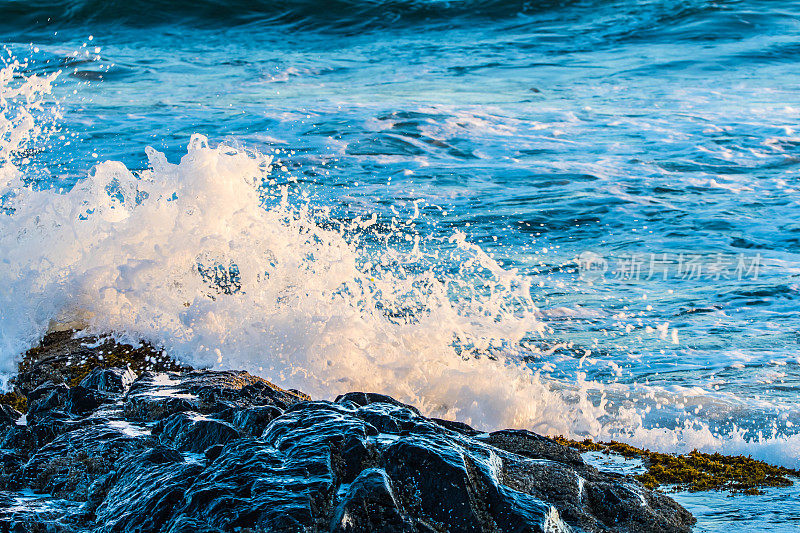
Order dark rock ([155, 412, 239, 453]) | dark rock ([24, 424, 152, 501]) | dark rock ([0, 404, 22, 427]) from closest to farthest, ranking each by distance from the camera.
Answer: dark rock ([24, 424, 152, 501]), dark rock ([155, 412, 239, 453]), dark rock ([0, 404, 22, 427])

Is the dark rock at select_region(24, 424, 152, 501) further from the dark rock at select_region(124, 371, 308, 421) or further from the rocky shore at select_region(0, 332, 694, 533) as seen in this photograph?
the dark rock at select_region(124, 371, 308, 421)

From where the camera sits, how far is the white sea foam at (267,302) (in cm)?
418

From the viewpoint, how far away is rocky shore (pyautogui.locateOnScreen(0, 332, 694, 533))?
2.22 m

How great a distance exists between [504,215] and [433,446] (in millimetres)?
5357

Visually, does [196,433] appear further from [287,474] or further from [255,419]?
[287,474]

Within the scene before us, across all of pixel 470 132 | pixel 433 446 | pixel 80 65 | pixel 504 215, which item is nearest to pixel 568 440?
pixel 433 446

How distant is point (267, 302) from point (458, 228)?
110 inches

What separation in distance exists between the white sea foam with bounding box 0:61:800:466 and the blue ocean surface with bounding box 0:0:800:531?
0.02 m

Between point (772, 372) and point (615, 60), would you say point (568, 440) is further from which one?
point (615, 60)

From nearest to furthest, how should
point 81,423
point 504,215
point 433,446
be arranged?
point 433,446, point 81,423, point 504,215

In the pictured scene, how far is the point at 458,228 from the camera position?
729 cm

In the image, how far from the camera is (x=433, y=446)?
7.98ft

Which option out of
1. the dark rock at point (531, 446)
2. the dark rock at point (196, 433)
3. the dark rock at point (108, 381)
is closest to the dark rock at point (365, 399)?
the dark rock at point (531, 446)

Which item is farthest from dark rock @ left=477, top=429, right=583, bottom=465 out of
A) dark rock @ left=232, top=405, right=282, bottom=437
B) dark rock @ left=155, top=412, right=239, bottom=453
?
dark rock @ left=155, top=412, right=239, bottom=453
